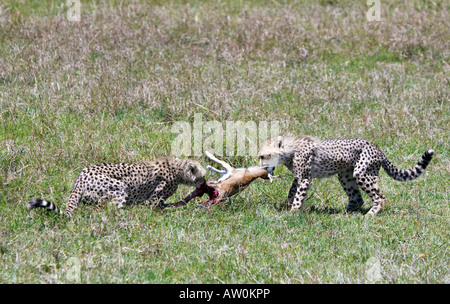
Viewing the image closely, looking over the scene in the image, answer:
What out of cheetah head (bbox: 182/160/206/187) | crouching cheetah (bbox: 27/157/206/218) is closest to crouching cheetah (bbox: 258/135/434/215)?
cheetah head (bbox: 182/160/206/187)

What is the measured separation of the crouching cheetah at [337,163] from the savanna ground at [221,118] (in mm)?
220


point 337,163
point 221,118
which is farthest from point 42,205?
point 221,118

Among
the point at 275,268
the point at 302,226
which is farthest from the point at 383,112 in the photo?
the point at 275,268

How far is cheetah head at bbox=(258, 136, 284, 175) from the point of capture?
24.4ft

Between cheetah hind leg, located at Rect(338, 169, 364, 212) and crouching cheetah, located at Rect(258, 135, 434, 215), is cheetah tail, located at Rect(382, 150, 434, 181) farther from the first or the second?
cheetah hind leg, located at Rect(338, 169, 364, 212)

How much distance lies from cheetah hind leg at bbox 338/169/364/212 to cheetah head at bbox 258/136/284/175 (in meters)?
0.72

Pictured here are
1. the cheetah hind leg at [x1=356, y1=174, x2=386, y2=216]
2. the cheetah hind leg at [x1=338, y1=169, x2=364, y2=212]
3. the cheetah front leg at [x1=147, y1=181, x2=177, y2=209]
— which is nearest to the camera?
the cheetah front leg at [x1=147, y1=181, x2=177, y2=209]

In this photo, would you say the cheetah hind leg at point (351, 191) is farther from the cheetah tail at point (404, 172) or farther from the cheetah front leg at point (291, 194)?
the cheetah front leg at point (291, 194)

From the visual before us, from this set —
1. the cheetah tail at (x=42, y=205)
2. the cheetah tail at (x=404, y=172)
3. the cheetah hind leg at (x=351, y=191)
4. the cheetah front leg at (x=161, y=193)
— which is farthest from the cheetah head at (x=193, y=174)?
the cheetah tail at (x=404, y=172)

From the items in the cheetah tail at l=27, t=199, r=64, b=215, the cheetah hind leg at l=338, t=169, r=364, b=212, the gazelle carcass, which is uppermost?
the cheetah tail at l=27, t=199, r=64, b=215

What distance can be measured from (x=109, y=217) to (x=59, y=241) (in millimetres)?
548

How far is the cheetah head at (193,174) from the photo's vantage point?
7.14m

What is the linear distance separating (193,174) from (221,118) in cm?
197

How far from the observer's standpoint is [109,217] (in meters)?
6.22
